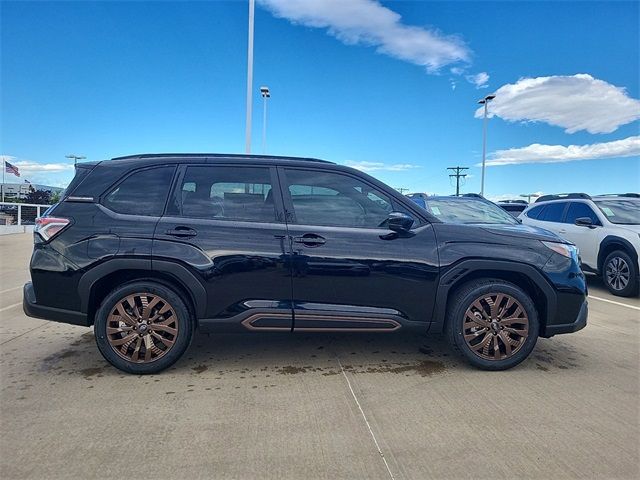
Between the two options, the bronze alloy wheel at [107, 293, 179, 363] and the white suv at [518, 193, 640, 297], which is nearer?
the bronze alloy wheel at [107, 293, 179, 363]

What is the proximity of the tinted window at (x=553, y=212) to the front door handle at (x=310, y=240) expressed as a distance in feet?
23.1

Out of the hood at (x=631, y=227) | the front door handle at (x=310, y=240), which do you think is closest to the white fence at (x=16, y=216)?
the front door handle at (x=310, y=240)

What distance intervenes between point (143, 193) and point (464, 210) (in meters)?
4.47

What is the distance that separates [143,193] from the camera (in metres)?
3.71

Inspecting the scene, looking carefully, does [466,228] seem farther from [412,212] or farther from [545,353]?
[545,353]

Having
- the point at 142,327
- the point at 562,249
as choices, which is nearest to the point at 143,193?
the point at 142,327

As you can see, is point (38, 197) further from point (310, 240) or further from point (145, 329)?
Answer: point (310, 240)

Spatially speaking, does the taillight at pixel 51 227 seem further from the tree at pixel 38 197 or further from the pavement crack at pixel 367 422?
the tree at pixel 38 197

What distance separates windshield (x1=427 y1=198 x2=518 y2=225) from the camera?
5.77 meters

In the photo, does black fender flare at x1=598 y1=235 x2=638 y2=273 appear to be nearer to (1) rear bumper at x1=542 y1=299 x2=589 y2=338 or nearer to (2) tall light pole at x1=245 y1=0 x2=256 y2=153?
(1) rear bumper at x1=542 y1=299 x2=589 y2=338

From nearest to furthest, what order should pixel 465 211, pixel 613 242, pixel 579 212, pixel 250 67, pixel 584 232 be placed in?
1. pixel 465 211
2. pixel 613 242
3. pixel 584 232
4. pixel 579 212
5. pixel 250 67

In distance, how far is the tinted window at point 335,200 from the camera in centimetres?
374

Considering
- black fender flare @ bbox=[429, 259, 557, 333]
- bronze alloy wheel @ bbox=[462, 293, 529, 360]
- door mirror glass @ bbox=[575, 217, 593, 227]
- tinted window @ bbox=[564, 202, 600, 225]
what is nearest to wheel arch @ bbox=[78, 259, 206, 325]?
black fender flare @ bbox=[429, 259, 557, 333]

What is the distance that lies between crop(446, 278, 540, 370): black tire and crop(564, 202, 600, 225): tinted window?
5.24 meters
